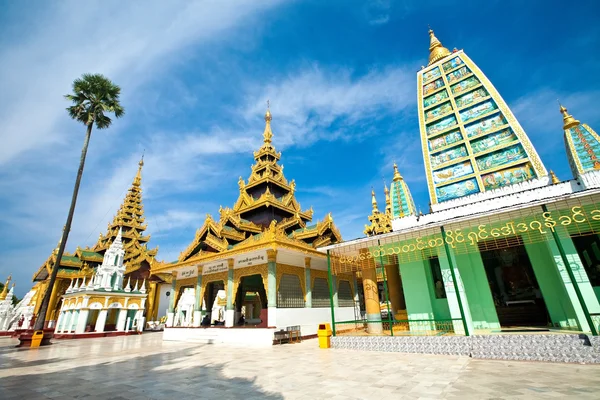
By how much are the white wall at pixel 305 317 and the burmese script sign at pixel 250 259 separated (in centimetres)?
283

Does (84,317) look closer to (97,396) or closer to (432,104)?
(97,396)

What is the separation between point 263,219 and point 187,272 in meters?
6.71

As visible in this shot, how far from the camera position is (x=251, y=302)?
3092cm

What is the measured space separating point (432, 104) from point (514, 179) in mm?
6092

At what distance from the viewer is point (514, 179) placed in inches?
470

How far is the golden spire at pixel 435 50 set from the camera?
17562mm

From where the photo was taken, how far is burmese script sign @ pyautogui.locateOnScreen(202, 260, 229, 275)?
17402mm

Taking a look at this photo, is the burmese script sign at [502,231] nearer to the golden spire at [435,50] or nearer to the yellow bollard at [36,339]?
the golden spire at [435,50]

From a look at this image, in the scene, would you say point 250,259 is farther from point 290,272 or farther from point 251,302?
point 251,302

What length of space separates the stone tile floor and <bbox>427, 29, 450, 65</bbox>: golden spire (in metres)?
17.0

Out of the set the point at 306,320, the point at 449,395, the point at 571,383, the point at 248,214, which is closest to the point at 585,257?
the point at 571,383

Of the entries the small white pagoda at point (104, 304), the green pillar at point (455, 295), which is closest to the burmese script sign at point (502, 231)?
the green pillar at point (455, 295)

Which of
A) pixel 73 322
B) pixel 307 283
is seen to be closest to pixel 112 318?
pixel 73 322

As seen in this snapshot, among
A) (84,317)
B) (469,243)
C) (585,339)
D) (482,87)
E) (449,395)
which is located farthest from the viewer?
(84,317)
